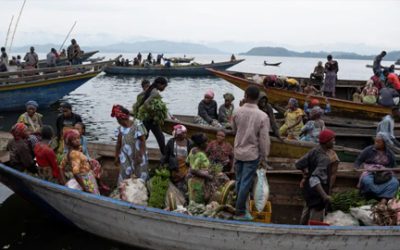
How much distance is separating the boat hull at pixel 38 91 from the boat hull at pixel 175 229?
1094 cm

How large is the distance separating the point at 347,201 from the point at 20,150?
5.06 metres

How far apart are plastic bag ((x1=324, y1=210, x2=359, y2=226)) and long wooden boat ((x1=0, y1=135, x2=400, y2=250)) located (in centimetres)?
68

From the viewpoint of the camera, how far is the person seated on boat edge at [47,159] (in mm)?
6320

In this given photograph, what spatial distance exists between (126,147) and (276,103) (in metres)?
8.30

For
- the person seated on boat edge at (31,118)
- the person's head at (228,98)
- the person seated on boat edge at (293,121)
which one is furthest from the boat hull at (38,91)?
the person seated on boat edge at (293,121)

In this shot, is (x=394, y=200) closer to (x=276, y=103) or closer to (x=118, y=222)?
(x=118, y=222)

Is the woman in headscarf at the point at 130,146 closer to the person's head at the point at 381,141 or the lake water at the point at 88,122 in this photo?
the lake water at the point at 88,122

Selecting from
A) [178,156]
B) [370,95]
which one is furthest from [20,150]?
[370,95]

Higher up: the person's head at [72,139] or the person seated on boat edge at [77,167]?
the person's head at [72,139]

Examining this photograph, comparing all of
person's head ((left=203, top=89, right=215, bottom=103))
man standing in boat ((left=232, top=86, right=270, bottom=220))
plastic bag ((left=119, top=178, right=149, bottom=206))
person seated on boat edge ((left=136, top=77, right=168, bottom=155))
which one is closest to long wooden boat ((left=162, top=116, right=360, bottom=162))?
person's head ((left=203, top=89, right=215, bottom=103))

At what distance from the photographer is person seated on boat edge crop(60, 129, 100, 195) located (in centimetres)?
617

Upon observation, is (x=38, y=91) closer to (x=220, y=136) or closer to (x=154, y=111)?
(x=154, y=111)

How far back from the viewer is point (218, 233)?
5598 mm

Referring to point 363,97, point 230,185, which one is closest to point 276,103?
point 363,97
